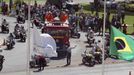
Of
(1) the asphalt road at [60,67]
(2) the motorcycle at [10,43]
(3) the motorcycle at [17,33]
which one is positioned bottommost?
(1) the asphalt road at [60,67]

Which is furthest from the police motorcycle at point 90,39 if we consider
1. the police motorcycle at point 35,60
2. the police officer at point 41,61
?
the police officer at point 41,61

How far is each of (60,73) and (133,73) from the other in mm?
4258

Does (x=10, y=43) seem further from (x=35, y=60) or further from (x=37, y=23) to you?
(x=37, y=23)

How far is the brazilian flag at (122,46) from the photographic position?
68.9ft

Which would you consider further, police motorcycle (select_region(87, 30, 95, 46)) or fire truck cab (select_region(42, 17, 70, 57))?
police motorcycle (select_region(87, 30, 95, 46))

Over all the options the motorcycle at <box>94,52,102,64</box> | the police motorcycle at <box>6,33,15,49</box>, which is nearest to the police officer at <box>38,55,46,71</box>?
the motorcycle at <box>94,52,102,64</box>

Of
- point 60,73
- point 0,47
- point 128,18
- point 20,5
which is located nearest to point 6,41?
point 0,47

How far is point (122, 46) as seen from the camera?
21375 millimetres

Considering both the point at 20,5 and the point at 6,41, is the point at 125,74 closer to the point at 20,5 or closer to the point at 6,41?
the point at 6,41

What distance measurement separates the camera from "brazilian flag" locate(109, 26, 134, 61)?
2100 centimetres

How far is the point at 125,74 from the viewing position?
29.7 m

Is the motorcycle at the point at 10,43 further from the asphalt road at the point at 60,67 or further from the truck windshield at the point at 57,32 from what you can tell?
the truck windshield at the point at 57,32

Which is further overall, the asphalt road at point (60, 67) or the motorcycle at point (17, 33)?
the motorcycle at point (17, 33)

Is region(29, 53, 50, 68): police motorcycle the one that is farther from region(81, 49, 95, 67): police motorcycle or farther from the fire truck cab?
the fire truck cab
